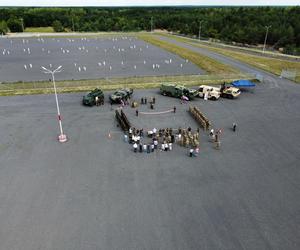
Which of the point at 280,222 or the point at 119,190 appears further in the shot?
the point at 119,190

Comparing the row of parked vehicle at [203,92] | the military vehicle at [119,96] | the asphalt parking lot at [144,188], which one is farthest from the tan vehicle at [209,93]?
the military vehicle at [119,96]

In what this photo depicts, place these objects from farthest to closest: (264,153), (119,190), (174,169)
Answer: (264,153) < (174,169) < (119,190)

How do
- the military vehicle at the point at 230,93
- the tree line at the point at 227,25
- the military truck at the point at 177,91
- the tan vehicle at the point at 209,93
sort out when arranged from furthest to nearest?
the tree line at the point at 227,25 < the military vehicle at the point at 230,93 < the tan vehicle at the point at 209,93 < the military truck at the point at 177,91

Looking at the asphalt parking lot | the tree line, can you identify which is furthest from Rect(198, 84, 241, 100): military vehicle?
the tree line

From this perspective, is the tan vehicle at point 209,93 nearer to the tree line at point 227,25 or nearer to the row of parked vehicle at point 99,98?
the row of parked vehicle at point 99,98

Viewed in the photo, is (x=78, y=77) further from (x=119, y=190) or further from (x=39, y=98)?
(x=119, y=190)

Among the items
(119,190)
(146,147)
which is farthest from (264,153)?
(119,190)

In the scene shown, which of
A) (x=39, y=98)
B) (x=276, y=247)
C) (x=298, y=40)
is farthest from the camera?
(x=298, y=40)
